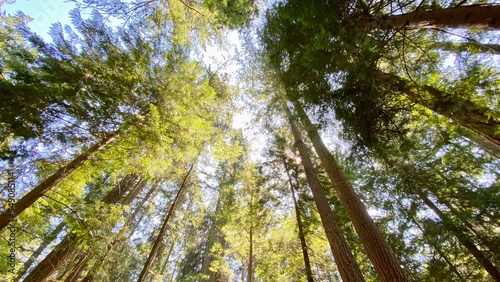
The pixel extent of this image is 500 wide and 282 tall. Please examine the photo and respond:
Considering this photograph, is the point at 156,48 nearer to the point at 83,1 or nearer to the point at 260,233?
the point at 83,1

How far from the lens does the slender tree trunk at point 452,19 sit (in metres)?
2.31

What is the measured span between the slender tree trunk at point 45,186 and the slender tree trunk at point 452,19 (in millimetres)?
5435

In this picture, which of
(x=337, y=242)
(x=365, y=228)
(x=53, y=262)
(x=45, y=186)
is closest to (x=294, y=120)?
(x=365, y=228)

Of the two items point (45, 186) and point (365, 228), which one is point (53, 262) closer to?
point (45, 186)

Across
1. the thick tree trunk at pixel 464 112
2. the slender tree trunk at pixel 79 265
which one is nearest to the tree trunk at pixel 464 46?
the thick tree trunk at pixel 464 112

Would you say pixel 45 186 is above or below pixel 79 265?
above

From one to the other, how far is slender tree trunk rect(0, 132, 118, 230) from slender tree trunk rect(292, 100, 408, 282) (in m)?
4.31

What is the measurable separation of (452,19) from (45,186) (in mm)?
6601

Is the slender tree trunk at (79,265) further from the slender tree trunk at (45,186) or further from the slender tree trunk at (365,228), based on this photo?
the slender tree trunk at (365,228)

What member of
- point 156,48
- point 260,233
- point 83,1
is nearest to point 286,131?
point 260,233

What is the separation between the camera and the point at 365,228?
12.8ft

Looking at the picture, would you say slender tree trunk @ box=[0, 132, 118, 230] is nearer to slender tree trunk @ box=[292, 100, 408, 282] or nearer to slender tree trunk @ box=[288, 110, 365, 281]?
slender tree trunk @ box=[292, 100, 408, 282]

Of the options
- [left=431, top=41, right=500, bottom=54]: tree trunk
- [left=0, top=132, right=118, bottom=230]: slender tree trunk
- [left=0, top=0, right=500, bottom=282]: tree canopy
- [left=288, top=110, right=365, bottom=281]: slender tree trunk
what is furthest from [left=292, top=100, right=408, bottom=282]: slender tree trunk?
[left=0, top=132, right=118, bottom=230]: slender tree trunk

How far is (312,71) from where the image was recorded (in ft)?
13.6
